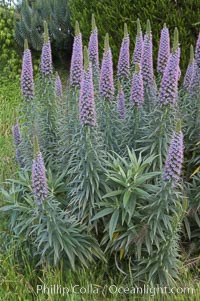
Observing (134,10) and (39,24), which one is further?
(39,24)

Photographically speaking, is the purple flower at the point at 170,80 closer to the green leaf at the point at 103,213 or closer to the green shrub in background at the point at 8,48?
the green leaf at the point at 103,213

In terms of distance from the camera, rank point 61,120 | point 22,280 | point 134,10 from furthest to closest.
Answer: point 134,10
point 61,120
point 22,280

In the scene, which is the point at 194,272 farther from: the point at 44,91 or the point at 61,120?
the point at 44,91

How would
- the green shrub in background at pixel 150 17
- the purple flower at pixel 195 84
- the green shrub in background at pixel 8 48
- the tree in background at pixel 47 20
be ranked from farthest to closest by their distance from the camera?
the green shrub in background at pixel 8 48 → the tree in background at pixel 47 20 → the green shrub in background at pixel 150 17 → the purple flower at pixel 195 84

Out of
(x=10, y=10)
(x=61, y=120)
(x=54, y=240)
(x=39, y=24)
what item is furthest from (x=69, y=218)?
(x=10, y=10)

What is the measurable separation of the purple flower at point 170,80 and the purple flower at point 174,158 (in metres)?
0.42

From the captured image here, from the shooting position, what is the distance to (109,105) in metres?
3.62

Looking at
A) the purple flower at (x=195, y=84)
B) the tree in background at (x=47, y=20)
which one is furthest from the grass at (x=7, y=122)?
the purple flower at (x=195, y=84)

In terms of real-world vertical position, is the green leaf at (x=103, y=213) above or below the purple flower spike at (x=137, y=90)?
below

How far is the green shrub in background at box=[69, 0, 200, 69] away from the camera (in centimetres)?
612

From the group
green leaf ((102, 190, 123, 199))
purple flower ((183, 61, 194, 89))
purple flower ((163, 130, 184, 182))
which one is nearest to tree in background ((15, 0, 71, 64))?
purple flower ((183, 61, 194, 89))

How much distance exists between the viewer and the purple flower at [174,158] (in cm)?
296

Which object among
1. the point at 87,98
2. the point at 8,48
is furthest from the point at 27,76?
the point at 8,48

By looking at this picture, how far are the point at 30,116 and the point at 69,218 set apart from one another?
0.99 m
